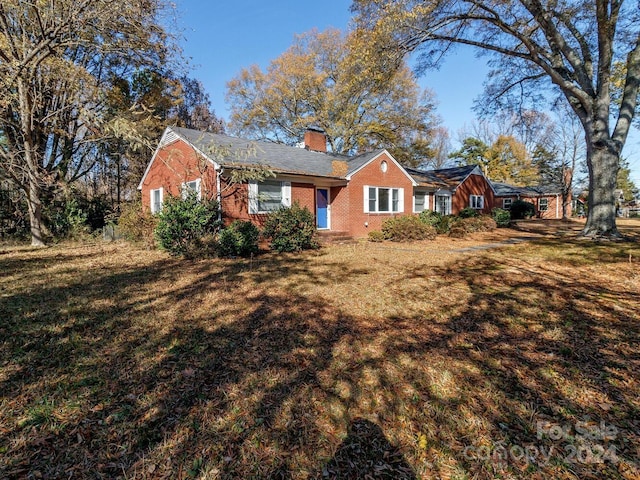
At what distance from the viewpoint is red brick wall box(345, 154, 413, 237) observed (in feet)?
50.9

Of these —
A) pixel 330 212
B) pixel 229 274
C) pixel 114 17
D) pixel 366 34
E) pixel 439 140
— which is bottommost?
pixel 229 274

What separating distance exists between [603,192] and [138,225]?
17437 mm

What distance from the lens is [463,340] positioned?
397 cm

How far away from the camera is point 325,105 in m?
27.5

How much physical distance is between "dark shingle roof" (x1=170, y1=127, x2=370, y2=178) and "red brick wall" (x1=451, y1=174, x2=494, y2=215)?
1039 centimetres

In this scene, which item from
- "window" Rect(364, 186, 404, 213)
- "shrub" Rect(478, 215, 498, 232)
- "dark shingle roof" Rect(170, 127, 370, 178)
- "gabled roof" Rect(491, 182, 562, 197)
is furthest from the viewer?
"gabled roof" Rect(491, 182, 562, 197)

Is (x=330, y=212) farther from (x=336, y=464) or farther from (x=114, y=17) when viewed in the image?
(x=336, y=464)

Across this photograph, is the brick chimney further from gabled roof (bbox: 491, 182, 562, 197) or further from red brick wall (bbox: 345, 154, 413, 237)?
gabled roof (bbox: 491, 182, 562, 197)

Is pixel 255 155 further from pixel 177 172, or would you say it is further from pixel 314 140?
pixel 314 140

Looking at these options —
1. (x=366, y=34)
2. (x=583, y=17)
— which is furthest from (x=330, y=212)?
(x=583, y=17)

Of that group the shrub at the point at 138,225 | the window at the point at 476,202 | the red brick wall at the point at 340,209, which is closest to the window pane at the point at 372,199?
the red brick wall at the point at 340,209

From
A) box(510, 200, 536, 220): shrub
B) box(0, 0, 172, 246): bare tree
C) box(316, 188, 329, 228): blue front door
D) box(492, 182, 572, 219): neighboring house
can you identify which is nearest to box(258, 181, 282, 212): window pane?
box(316, 188, 329, 228): blue front door

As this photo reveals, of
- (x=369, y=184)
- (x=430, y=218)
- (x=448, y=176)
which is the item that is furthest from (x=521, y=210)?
(x=369, y=184)

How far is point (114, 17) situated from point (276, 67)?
21.6m
